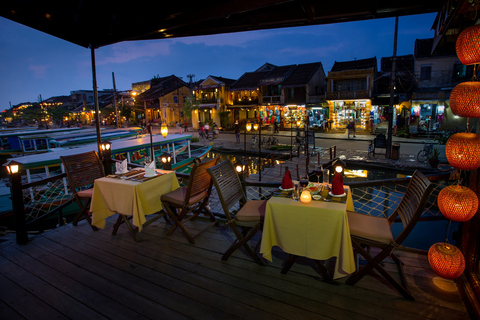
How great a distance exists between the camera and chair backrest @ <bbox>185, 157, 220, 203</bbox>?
3378mm

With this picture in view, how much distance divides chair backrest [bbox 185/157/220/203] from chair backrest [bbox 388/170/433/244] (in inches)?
94.6

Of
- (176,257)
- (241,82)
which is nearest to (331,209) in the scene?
(176,257)

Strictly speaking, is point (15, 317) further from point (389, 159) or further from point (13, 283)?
point (389, 159)

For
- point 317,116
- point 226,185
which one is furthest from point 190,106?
point 226,185

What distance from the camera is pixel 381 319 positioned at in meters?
2.14

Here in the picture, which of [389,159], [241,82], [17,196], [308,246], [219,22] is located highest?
Result: [241,82]

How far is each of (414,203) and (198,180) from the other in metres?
2.57

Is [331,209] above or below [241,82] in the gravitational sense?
below

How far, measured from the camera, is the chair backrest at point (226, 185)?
2926 millimetres

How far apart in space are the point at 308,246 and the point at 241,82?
103 feet

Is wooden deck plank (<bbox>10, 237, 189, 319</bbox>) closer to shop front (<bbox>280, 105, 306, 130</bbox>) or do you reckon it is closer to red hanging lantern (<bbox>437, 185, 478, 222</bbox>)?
red hanging lantern (<bbox>437, 185, 478, 222</bbox>)

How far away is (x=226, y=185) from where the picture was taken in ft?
10.5

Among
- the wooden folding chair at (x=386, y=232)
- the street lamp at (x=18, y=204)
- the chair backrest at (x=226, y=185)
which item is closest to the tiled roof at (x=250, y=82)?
the chair backrest at (x=226, y=185)

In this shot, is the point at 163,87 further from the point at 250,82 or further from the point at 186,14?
the point at 186,14
